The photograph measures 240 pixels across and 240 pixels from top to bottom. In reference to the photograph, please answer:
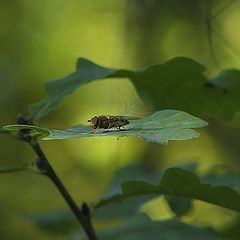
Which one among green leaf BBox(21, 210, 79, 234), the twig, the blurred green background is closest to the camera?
the twig

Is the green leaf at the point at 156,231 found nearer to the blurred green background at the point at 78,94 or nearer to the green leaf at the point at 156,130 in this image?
the green leaf at the point at 156,130

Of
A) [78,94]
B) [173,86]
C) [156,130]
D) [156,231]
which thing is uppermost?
[78,94]

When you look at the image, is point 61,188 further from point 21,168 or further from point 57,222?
point 57,222

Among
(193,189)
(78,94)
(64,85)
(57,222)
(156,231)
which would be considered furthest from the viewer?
(78,94)

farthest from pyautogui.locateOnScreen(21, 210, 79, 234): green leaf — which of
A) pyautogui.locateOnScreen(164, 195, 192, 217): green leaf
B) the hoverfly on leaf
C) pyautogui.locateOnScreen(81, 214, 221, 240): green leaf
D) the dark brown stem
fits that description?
the hoverfly on leaf

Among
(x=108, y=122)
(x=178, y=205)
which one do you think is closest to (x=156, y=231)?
(x=178, y=205)

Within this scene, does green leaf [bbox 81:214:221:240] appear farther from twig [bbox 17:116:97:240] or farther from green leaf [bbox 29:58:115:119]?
green leaf [bbox 29:58:115:119]

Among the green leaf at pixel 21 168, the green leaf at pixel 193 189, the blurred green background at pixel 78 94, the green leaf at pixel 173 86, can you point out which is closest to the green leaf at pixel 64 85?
the green leaf at pixel 173 86

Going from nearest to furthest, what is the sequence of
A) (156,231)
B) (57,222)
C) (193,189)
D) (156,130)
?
(156,130) < (193,189) < (156,231) < (57,222)
